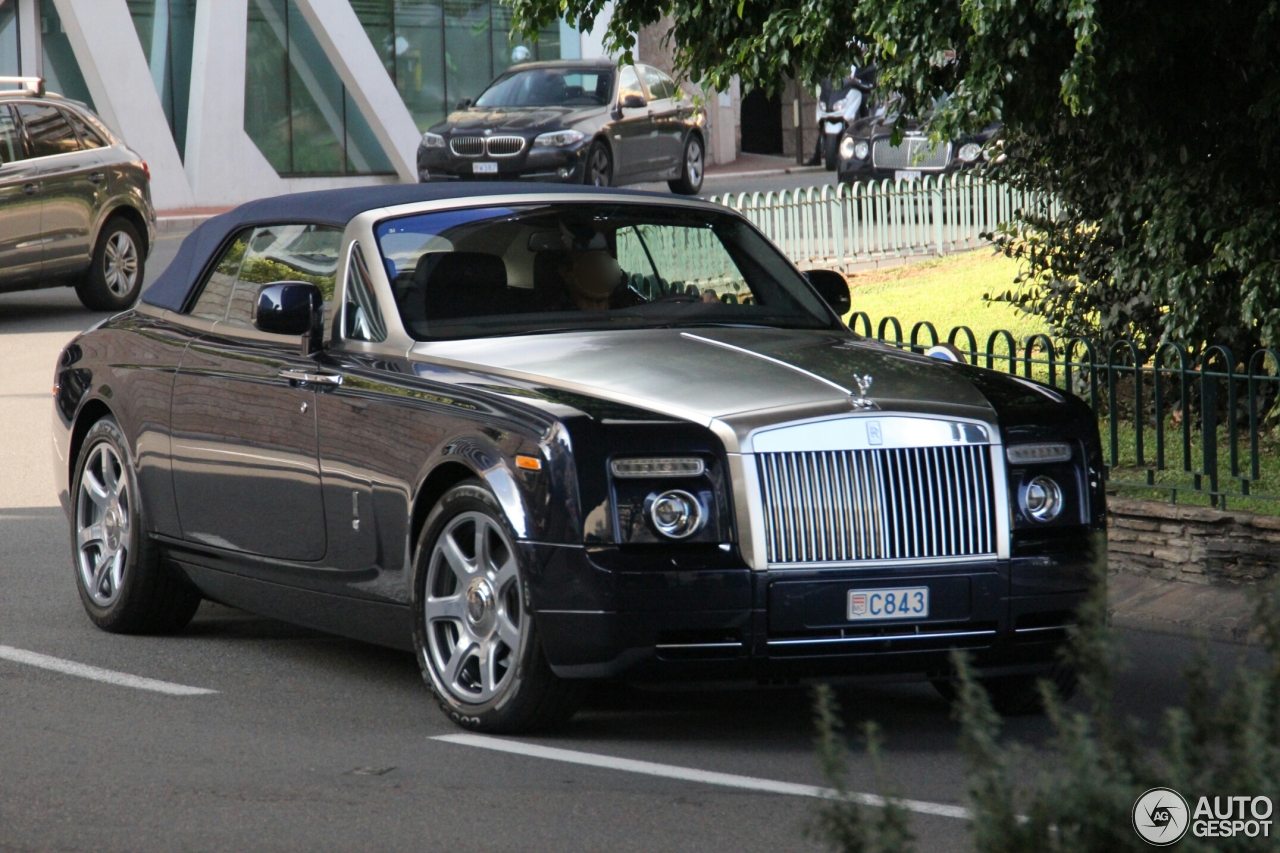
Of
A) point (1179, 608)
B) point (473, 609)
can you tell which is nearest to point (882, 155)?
point (1179, 608)

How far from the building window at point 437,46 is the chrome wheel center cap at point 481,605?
110 ft

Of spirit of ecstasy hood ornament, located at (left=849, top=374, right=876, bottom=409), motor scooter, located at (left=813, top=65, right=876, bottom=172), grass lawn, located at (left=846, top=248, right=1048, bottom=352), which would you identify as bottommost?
grass lawn, located at (left=846, top=248, right=1048, bottom=352)

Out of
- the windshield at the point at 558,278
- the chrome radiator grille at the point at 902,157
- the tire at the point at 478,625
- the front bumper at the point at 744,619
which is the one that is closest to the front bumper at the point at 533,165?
the chrome radiator grille at the point at 902,157

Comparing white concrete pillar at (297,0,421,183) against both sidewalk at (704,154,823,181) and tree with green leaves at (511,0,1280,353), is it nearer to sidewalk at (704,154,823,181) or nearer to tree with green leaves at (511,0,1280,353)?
sidewalk at (704,154,823,181)

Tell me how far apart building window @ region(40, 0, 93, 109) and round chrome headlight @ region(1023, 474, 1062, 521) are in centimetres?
2986

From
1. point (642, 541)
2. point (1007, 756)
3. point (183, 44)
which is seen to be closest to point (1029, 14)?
point (642, 541)

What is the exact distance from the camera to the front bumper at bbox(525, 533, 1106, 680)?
5.65 meters

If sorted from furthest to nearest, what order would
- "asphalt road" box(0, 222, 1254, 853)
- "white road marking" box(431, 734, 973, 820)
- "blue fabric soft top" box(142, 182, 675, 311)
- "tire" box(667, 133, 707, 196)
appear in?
1. "tire" box(667, 133, 707, 196)
2. "blue fabric soft top" box(142, 182, 675, 311)
3. "white road marking" box(431, 734, 973, 820)
4. "asphalt road" box(0, 222, 1254, 853)

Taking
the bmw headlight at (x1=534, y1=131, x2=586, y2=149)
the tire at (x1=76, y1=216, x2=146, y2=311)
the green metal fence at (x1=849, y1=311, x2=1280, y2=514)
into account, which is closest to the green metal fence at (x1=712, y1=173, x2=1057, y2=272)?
the bmw headlight at (x1=534, y1=131, x2=586, y2=149)

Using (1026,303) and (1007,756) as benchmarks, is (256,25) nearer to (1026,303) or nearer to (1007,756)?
(1026,303)

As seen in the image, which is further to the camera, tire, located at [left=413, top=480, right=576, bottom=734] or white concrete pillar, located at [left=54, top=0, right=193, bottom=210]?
white concrete pillar, located at [left=54, top=0, right=193, bottom=210]

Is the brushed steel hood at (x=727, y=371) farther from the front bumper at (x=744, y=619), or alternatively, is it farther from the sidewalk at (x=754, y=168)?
the sidewalk at (x=754, y=168)

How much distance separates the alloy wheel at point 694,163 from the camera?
32.3 metres

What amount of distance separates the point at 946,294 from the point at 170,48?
20.9 metres
